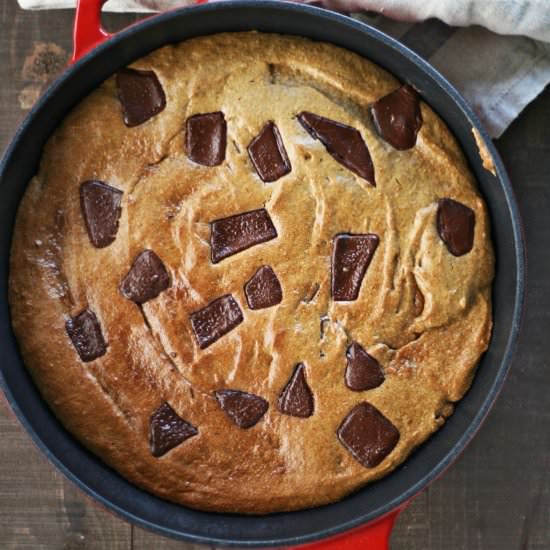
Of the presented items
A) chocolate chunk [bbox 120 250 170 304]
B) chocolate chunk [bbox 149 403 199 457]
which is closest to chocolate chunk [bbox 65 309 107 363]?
chocolate chunk [bbox 120 250 170 304]

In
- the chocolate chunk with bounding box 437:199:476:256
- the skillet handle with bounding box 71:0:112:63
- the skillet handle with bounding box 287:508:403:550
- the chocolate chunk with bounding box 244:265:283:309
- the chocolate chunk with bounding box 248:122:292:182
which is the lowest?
the skillet handle with bounding box 287:508:403:550

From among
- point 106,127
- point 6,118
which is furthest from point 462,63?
point 6,118

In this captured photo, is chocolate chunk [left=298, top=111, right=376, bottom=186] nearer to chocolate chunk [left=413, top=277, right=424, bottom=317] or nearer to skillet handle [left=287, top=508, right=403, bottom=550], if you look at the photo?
chocolate chunk [left=413, top=277, right=424, bottom=317]

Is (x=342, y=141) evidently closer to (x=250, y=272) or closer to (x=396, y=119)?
(x=396, y=119)

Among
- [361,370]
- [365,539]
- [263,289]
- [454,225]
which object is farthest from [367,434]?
[454,225]

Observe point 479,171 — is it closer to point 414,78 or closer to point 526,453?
point 414,78

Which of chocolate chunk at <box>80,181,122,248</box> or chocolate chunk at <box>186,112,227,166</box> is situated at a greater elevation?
chocolate chunk at <box>186,112,227,166</box>

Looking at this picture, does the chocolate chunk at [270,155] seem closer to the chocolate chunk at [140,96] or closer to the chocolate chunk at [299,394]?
the chocolate chunk at [140,96]
